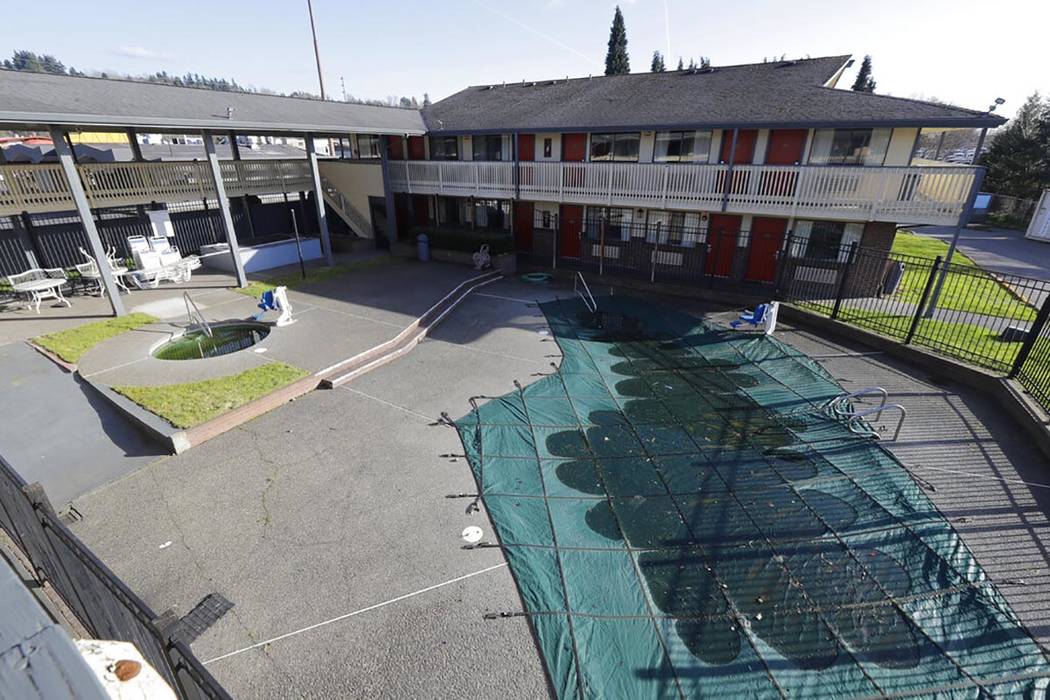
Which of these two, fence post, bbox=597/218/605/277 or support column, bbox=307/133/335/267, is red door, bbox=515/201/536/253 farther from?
support column, bbox=307/133/335/267

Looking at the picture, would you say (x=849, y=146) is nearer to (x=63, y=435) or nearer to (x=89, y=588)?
(x=89, y=588)

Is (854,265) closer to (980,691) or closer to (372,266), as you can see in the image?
(980,691)

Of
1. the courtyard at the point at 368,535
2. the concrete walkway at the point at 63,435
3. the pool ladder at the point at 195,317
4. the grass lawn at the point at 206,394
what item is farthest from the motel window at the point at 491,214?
the concrete walkway at the point at 63,435

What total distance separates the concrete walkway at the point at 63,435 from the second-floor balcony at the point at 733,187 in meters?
14.1

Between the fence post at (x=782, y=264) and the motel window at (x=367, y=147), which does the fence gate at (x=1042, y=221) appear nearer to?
the fence post at (x=782, y=264)

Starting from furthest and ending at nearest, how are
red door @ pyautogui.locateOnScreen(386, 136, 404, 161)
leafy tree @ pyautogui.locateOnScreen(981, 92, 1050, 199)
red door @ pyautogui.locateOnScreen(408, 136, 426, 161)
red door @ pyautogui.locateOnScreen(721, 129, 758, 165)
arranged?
leafy tree @ pyautogui.locateOnScreen(981, 92, 1050, 199) < red door @ pyautogui.locateOnScreen(386, 136, 404, 161) < red door @ pyautogui.locateOnScreen(408, 136, 426, 161) < red door @ pyautogui.locateOnScreen(721, 129, 758, 165)

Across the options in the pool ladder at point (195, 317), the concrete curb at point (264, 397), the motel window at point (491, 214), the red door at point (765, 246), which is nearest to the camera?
the concrete curb at point (264, 397)

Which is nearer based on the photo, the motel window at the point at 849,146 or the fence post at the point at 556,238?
the motel window at the point at 849,146

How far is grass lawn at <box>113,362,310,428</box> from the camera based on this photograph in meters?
8.20

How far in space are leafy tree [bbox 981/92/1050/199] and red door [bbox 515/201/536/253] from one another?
3607 cm

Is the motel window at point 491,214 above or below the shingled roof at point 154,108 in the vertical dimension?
below

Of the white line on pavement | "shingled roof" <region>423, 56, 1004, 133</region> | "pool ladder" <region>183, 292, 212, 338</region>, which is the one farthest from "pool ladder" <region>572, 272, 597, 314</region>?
"pool ladder" <region>183, 292, 212, 338</region>

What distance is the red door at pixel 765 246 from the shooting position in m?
15.7

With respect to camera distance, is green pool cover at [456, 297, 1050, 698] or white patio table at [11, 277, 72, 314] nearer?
green pool cover at [456, 297, 1050, 698]
